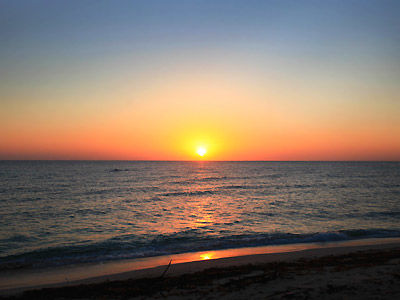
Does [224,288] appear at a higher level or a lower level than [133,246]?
higher

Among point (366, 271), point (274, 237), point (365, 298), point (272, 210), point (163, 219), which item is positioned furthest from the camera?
point (272, 210)

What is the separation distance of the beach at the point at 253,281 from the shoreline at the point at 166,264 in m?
0.08

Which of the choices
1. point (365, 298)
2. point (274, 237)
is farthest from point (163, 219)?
point (365, 298)

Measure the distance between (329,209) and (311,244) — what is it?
39.6ft

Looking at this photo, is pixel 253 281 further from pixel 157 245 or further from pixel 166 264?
pixel 157 245

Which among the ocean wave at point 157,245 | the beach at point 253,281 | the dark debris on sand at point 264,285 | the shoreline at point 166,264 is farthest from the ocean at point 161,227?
the dark debris on sand at point 264,285

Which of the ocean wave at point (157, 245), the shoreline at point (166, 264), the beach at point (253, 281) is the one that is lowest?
the ocean wave at point (157, 245)

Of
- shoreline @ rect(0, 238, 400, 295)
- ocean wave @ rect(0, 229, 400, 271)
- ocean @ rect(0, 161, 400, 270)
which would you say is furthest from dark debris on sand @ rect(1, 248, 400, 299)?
ocean @ rect(0, 161, 400, 270)

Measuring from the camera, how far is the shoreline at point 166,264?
9445 mm

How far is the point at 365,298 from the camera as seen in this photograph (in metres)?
6.77

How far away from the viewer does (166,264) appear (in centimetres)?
1137

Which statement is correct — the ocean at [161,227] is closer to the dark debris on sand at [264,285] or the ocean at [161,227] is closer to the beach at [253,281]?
the beach at [253,281]

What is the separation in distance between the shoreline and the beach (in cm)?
8

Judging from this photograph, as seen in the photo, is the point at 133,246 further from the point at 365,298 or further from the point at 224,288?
the point at 365,298
